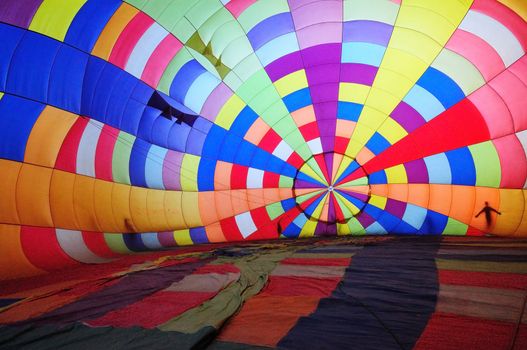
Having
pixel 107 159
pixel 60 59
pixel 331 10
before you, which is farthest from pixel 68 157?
pixel 331 10

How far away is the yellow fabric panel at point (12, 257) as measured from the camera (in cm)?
331

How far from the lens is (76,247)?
3.99m

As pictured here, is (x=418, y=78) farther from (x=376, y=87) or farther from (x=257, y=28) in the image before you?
(x=257, y=28)

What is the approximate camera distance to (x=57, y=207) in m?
3.79

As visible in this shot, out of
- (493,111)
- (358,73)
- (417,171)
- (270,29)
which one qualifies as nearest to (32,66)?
(270,29)

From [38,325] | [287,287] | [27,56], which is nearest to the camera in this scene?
[38,325]

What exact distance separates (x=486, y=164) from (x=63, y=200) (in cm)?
482

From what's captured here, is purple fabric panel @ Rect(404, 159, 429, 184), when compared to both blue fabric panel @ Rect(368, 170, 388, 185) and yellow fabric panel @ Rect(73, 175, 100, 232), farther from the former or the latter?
yellow fabric panel @ Rect(73, 175, 100, 232)

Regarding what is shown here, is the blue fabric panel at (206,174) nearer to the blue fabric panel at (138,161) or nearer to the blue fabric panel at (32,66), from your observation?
the blue fabric panel at (138,161)

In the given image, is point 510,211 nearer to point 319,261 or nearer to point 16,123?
point 319,261

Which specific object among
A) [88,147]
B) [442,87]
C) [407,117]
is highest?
[442,87]

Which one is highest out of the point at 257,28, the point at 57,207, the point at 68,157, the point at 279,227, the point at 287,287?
the point at 257,28

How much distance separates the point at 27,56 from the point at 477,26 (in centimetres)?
413

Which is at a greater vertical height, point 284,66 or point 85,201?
point 284,66
